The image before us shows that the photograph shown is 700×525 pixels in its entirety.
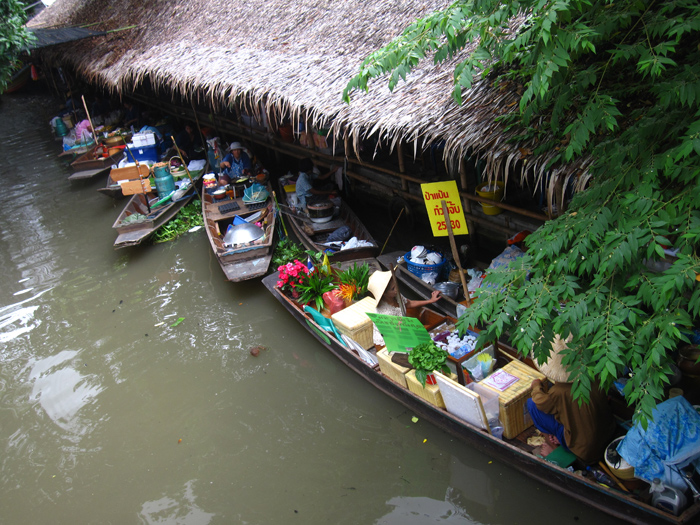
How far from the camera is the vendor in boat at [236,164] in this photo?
11410 mm

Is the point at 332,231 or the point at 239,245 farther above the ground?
the point at 239,245

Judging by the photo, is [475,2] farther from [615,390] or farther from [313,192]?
[313,192]

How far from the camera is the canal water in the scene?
477 cm

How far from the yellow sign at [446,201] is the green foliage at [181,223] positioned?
20.4 ft

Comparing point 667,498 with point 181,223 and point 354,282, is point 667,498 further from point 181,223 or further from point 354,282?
point 181,223

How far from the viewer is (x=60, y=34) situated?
14727 millimetres

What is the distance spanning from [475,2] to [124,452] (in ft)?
18.7

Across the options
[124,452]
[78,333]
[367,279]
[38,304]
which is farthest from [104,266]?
[367,279]

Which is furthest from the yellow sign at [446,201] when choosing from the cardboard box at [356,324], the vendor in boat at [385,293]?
the cardboard box at [356,324]

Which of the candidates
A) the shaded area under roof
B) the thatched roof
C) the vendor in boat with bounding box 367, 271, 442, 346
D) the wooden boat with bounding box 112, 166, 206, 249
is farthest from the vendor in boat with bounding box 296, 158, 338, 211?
the shaded area under roof

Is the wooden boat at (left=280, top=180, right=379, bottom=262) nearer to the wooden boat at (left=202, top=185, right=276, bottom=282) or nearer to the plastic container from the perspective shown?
the wooden boat at (left=202, top=185, right=276, bottom=282)

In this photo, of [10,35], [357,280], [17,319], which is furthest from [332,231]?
[10,35]

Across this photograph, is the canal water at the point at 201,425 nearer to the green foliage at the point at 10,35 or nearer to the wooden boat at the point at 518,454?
the wooden boat at the point at 518,454

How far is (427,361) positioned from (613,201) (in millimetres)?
2179
